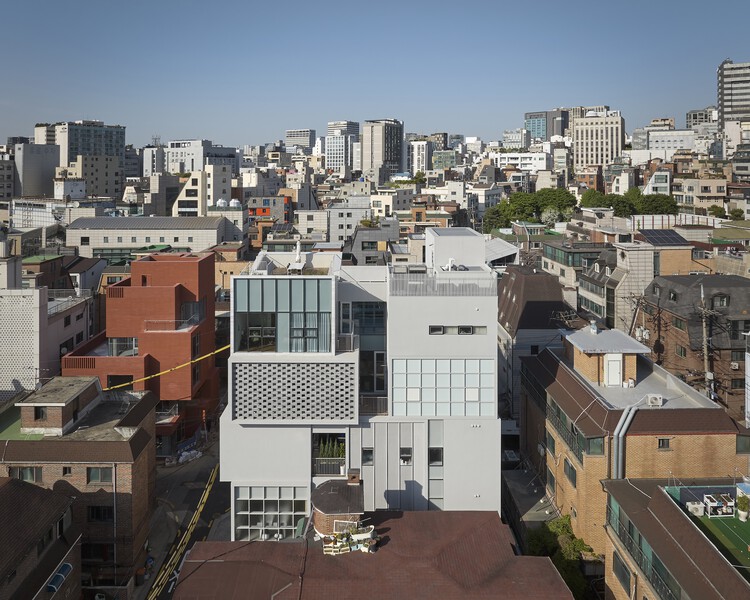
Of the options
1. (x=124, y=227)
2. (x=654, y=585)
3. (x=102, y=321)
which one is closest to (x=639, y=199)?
(x=124, y=227)

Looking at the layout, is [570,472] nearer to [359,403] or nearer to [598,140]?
[359,403]

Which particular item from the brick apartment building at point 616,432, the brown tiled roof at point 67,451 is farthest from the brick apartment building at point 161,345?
the brick apartment building at point 616,432

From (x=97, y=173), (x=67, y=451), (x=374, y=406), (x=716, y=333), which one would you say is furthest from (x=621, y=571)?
(x=97, y=173)

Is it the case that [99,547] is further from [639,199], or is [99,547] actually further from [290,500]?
[639,199]

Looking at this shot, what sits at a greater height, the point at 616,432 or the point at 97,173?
the point at 97,173

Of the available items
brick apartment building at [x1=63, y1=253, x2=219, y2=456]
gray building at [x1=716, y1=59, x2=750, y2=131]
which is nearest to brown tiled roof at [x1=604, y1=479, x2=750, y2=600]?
brick apartment building at [x1=63, y1=253, x2=219, y2=456]

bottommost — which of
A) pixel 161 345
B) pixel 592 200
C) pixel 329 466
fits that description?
pixel 329 466

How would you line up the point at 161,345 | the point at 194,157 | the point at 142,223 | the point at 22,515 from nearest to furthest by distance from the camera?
the point at 22,515 → the point at 161,345 → the point at 142,223 → the point at 194,157

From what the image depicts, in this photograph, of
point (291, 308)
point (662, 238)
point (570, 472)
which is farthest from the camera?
point (662, 238)
